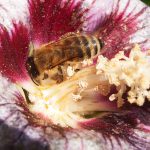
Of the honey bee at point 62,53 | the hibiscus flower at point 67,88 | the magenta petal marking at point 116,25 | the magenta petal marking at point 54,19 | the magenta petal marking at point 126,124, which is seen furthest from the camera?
the magenta petal marking at point 116,25

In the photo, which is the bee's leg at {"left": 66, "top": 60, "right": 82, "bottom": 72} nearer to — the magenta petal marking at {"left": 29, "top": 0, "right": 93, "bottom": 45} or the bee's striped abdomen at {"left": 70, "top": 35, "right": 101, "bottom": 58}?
the bee's striped abdomen at {"left": 70, "top": 35, "right": 101, "bottom": 58}

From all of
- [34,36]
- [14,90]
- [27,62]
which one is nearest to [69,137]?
[14,90]

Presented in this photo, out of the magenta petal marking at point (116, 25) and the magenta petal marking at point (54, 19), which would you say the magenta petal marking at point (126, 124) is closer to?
the magenta petal marking at point (116, 25)

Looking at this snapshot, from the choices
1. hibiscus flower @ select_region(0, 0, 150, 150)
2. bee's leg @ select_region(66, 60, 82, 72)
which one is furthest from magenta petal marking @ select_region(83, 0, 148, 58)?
bee's leg @ select_region(66, 60, 82, 72)

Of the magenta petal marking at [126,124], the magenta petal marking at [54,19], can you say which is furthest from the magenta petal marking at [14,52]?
the magenta petal marking at [126,124]

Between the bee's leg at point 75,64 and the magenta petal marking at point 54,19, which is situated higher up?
the magenta petal marking at point 54,19

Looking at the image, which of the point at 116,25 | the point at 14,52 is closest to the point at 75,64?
the point at 14,52

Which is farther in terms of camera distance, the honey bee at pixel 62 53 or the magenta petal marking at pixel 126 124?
the magenta petal marking at pixel 126 124

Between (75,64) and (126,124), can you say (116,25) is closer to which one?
(75,64)
